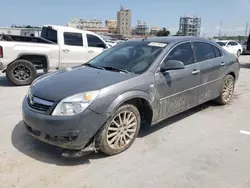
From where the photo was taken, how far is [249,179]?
2986 mm

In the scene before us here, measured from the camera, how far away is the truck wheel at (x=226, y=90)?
5.65 m

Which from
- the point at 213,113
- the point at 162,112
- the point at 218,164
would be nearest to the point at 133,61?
the point at 162,112

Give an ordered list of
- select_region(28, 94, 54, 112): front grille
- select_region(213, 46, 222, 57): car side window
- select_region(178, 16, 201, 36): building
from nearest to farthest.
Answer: select_region(28, 94, 54, 112): front grille < select_region(213, 46, 222, 57): car side window < select_region(178, 16, 201, 36): building

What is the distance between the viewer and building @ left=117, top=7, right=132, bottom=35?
11675cm

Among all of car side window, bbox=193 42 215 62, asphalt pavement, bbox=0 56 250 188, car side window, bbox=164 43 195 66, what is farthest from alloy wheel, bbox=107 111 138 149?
car side window, bbox=193 42 215 62

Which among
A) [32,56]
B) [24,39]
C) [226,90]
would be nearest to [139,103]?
[226,90]

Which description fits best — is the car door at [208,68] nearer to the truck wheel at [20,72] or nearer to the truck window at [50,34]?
the truck wheel at [20,72]

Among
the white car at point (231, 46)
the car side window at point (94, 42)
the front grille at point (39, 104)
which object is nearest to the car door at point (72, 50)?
the car side window at point (94, 42)

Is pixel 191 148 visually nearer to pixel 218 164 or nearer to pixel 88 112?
pixel 218 164

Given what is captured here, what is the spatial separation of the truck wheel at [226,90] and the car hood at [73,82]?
9.34 ft

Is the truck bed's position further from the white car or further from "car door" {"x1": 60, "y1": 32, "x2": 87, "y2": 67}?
the white car

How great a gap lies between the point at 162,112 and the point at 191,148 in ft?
2.32

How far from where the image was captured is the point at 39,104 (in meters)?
3.26

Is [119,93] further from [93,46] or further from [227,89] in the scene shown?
[93,46]
